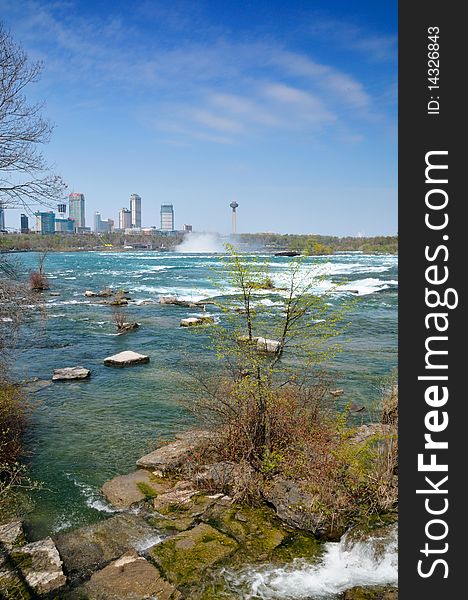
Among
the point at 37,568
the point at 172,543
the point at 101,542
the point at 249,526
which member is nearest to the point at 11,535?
the point at 37,568

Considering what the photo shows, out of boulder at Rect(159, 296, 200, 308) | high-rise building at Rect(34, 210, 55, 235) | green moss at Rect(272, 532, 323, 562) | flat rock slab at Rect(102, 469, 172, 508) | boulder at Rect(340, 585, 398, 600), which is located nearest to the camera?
boulder at Rect(340, 585, 398, 600)

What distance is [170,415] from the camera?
45.9 ft

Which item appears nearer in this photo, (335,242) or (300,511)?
(300,511)

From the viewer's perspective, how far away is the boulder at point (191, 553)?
284 inches

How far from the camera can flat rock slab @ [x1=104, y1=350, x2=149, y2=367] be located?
19234 millimetres

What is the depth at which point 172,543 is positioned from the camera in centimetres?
789

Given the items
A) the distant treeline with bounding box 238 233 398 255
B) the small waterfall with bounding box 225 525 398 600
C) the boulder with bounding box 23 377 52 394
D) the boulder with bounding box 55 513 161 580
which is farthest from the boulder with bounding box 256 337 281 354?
the distant treeline with bounding box 238 233 398 255

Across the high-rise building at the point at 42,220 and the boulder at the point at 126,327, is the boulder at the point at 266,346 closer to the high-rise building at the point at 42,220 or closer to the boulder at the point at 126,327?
the high-rise building at the point at 42,220

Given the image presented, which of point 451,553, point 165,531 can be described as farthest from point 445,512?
point 165,531

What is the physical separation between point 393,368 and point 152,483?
1106cm

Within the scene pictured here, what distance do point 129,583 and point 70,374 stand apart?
11.7m

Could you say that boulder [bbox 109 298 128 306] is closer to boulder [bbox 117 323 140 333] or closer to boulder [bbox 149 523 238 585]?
boulder [bbox 117 323 140 333]

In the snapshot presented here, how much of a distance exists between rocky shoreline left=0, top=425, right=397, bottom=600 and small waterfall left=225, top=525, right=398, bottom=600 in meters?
0.13

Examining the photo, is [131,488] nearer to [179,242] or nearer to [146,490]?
[146,490]
